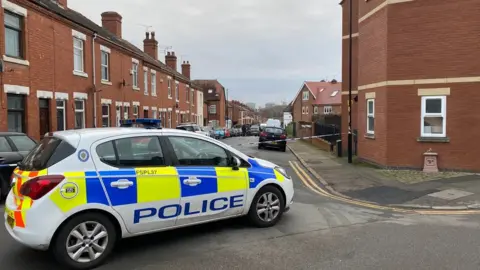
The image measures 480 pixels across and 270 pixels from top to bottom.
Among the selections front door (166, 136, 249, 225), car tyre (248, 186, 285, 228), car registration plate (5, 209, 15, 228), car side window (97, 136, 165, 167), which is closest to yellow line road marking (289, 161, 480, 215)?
car tyre (248, 186, 285, 228)

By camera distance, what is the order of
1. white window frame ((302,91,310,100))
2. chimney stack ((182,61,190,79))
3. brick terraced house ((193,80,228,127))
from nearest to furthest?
chimney stack ((182,61,190,79)) → brick terraced house ((193,80,228,127)) → white window frame ((302,91,310,100))

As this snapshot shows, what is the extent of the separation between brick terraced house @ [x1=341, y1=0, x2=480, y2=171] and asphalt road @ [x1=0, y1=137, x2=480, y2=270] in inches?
238

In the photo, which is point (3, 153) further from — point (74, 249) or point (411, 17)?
point (411, 17)

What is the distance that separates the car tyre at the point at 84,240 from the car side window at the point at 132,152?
0.70m

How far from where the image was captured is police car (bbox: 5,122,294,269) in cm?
447

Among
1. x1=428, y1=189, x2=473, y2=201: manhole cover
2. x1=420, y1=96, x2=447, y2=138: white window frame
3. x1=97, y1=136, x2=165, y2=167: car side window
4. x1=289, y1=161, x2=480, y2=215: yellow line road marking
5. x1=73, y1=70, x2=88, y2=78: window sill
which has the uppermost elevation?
x1=73, y1=70, x2=88, y2=78: window sill

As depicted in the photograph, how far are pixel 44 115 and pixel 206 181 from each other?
1178 cm

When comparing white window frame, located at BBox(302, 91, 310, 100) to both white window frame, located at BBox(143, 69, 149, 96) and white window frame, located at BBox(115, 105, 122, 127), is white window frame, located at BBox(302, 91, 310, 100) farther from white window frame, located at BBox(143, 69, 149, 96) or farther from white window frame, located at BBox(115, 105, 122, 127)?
white window frame, located at BBox(115, 105, 122, 127)

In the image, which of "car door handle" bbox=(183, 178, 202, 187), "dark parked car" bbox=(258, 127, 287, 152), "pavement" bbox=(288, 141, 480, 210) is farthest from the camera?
"dark parked car" bbox=(258, 127, 287, 152)

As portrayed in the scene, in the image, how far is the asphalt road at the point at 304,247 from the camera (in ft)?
15.5

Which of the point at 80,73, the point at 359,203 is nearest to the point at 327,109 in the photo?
the point at 80,73

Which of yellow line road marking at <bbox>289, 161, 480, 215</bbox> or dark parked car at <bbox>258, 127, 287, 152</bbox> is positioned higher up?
dark parked car at <bbox>258, 127, 287, 152</bbox>

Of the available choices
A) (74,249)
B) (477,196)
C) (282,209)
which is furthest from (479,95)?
(74,249)

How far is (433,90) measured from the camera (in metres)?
12.5
